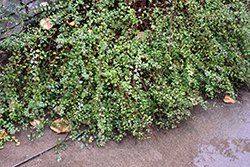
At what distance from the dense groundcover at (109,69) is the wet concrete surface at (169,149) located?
0.13 meters

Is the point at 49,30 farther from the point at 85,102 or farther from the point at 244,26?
A: the point at 244,26

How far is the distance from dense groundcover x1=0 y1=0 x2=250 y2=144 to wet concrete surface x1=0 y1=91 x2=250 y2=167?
133 millimetres

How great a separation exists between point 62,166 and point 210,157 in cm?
145

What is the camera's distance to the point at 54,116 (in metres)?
2.18

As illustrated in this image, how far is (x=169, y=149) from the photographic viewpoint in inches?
80.5

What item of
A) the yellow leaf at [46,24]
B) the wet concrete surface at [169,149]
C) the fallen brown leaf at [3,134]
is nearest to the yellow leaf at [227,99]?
the wet concrete surface at [169,149]

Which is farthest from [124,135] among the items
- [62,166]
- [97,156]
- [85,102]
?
[62,166]

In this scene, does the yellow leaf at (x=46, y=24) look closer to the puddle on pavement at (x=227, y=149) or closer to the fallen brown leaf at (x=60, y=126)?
the fallen brown leaf at (x=60, y=126)

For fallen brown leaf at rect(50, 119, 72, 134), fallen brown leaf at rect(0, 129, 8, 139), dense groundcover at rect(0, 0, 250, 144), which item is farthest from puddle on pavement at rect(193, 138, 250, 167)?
fallen brown leaf at rect(0, 129, 8, 139)

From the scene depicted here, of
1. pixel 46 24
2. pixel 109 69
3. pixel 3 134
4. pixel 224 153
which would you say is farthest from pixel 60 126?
pixel 224 153

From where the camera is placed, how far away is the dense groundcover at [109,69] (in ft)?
6.40

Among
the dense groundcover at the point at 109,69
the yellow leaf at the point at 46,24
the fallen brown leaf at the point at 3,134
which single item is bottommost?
the fallen brown leaf at the point at 3,134

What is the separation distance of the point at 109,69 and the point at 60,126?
0.77 meters

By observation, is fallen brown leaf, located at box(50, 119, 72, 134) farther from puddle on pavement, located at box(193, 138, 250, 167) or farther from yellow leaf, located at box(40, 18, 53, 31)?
puddle on pavement, located at box(193, 138, 250, 167)
